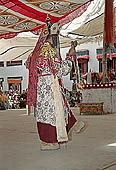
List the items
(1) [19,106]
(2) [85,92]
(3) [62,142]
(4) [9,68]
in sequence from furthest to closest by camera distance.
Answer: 1. (4) [9,68]
2. (1) [19,106]
3. (2) [85,92]
4. (3) [62,142]

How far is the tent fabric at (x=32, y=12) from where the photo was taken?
3.42 meters

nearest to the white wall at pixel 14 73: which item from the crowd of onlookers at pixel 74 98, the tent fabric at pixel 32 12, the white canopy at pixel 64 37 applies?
the crowd of onlookers at pixel 74 98

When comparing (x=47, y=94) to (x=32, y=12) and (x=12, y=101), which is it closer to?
(x=32, y=12)

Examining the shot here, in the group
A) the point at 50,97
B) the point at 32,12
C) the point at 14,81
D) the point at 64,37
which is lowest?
the point at 50,97

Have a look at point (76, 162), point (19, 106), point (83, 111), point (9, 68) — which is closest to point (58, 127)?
point (76, 162)

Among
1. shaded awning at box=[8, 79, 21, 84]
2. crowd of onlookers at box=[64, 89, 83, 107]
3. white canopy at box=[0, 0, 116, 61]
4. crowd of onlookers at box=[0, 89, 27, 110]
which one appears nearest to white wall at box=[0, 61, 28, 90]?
shaded awning at box=[8, 79, 21, 84]

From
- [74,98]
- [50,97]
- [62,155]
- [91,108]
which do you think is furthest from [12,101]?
[62,155]

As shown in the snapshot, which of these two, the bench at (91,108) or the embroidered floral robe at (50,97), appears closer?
the embroidered floral robe at (50,97)

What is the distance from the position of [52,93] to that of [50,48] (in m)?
0.51

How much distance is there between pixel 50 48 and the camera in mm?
3594

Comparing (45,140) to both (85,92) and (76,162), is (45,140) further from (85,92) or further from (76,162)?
(85,92)

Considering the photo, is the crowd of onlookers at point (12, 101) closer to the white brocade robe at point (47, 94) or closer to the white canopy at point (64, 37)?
the white canopy at point (64, 37)

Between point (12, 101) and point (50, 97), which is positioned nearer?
point (50, 97)

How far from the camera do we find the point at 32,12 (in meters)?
3.73
